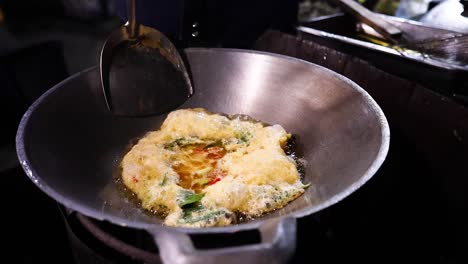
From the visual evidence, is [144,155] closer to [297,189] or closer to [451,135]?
[297,189]

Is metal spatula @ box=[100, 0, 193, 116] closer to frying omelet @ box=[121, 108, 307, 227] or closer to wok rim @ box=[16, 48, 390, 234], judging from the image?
frying omelet @ box=[121, 108, 307, 227]

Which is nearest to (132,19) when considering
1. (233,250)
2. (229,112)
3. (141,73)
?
(141,73)

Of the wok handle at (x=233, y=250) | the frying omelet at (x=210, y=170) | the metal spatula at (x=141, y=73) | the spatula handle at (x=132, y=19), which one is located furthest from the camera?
the metal spatula at (x=141, y=73)

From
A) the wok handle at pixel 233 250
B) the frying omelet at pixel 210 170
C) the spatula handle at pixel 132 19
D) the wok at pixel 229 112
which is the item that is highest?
the spatula handle at pixel 132 19

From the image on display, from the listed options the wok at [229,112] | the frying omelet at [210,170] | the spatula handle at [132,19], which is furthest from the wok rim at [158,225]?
the spatula handle at [132,19]

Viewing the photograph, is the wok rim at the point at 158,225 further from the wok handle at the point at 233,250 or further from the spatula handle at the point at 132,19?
the spatula handle at the point at 132,19

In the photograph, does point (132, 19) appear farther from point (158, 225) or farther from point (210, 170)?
point (158, 225)

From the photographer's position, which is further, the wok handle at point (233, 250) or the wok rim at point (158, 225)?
the wok rim at point (158, 225)
